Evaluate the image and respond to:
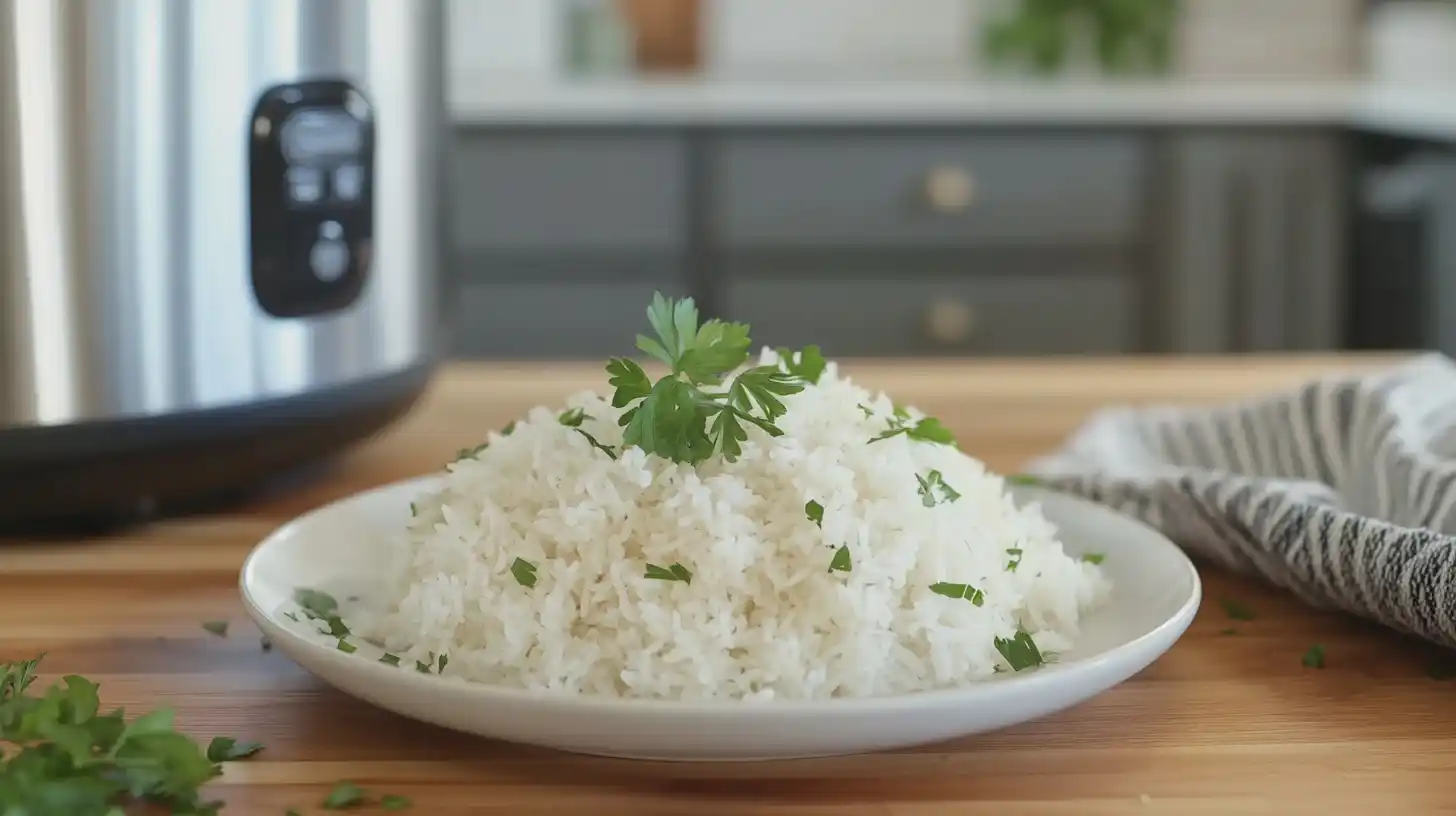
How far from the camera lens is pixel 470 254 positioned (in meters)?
2.43

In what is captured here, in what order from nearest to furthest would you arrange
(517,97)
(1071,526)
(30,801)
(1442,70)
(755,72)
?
(30,801), (1071,526), (517,97), (1442,70), (755,72)

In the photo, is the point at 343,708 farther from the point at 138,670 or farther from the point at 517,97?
the point at 517,97

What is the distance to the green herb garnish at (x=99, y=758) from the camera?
48 cm

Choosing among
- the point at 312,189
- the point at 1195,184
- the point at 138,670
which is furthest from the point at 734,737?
the point at 1195,184

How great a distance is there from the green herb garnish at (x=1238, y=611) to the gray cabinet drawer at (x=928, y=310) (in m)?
1.69

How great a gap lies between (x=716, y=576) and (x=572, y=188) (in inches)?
75.6

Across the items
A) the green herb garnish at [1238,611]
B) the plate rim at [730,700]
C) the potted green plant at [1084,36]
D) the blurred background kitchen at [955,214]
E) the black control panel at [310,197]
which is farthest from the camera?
the potted green plant at [1084,36]

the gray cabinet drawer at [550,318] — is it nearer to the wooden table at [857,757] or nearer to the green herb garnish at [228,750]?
the wooden table at [857,757]

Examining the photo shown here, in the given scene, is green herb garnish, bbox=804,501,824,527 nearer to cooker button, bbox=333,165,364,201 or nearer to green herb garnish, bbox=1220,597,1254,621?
green herb garnish, bbox=1220,597,1254,621

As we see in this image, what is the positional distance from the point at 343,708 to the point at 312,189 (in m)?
0.35

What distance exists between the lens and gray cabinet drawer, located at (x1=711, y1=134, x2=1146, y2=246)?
2402 millimetres

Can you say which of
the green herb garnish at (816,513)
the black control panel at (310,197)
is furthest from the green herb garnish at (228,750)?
the black control panel at (310,197)

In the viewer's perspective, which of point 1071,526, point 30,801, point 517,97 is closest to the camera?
point 30,801

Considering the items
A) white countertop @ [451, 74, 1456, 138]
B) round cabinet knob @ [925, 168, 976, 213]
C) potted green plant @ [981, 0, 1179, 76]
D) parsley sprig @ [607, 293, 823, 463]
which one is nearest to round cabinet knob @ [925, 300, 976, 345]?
round cabinet knob @ [925, 168, 976, 213]
